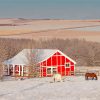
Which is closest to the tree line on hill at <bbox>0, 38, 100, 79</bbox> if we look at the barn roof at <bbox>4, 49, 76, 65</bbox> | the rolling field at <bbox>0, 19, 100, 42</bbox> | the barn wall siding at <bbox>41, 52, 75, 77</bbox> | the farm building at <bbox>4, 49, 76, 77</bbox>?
the barn roof at <bbox>4, 49, 76, 65</bbox>

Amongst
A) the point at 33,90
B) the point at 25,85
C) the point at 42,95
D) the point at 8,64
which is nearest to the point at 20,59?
the point at 8,64

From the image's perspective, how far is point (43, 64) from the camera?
54094 millimetres

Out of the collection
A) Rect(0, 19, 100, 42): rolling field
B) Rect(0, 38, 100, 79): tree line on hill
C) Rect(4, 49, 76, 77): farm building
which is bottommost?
Rect(4, 49, 76, 77): farm building

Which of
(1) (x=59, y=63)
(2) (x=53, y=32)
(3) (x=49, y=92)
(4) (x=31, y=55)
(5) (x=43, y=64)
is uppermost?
(2) (x=53, y=32)

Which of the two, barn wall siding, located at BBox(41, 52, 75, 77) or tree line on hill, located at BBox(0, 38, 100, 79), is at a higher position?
tree line on hill, located at BBox(0, 38, 100, 79)

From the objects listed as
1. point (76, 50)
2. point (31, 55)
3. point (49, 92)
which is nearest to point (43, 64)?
point (31, 55)

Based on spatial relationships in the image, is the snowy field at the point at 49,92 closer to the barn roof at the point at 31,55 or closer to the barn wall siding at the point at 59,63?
the barn roof at the point at 31,55

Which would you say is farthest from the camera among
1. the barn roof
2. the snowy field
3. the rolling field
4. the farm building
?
the rolling field

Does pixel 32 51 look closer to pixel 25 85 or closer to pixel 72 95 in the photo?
pixel 25 85

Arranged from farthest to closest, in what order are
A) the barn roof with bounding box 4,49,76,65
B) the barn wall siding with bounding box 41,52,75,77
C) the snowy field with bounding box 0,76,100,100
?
the barn wall siding with bounding box 41,52,75,77 → the barn roof with bounding box 4,49,76,65 → the snowy field with bounding box 0,76,100,100

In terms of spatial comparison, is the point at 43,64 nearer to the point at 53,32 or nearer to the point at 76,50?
the point at 76,50

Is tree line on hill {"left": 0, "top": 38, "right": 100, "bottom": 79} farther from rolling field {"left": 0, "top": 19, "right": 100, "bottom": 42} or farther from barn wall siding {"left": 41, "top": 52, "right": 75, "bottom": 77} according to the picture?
rolling field {"left": 0, "top": 19, "right": 100, "bottom": 42}

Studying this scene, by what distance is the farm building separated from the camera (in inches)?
2107

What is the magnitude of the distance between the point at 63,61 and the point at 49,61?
1552mm
